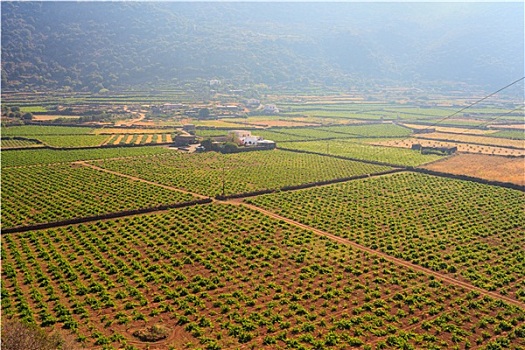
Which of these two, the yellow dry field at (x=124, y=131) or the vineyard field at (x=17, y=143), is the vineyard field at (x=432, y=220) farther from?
the yellow dry field at (x=124, y=131)

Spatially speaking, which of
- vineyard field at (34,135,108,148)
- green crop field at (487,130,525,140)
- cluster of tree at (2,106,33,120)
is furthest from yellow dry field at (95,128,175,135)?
green crop field at (487,130,525,140)

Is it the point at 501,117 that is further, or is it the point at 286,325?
the point at 501,117

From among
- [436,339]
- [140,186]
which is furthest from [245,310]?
[140,186]

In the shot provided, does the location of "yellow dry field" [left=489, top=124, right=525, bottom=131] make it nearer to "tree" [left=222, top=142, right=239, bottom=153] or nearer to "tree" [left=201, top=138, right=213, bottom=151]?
"tree" [left=222, top=142, right=239, bottom=153]

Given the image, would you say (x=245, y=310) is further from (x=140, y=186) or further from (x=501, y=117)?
(x=501, y=117)

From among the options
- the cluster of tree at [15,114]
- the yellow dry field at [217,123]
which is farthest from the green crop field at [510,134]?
the cluster of tree at [15,114]

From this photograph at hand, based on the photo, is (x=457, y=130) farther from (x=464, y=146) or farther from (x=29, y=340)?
(x=29, y=340)
